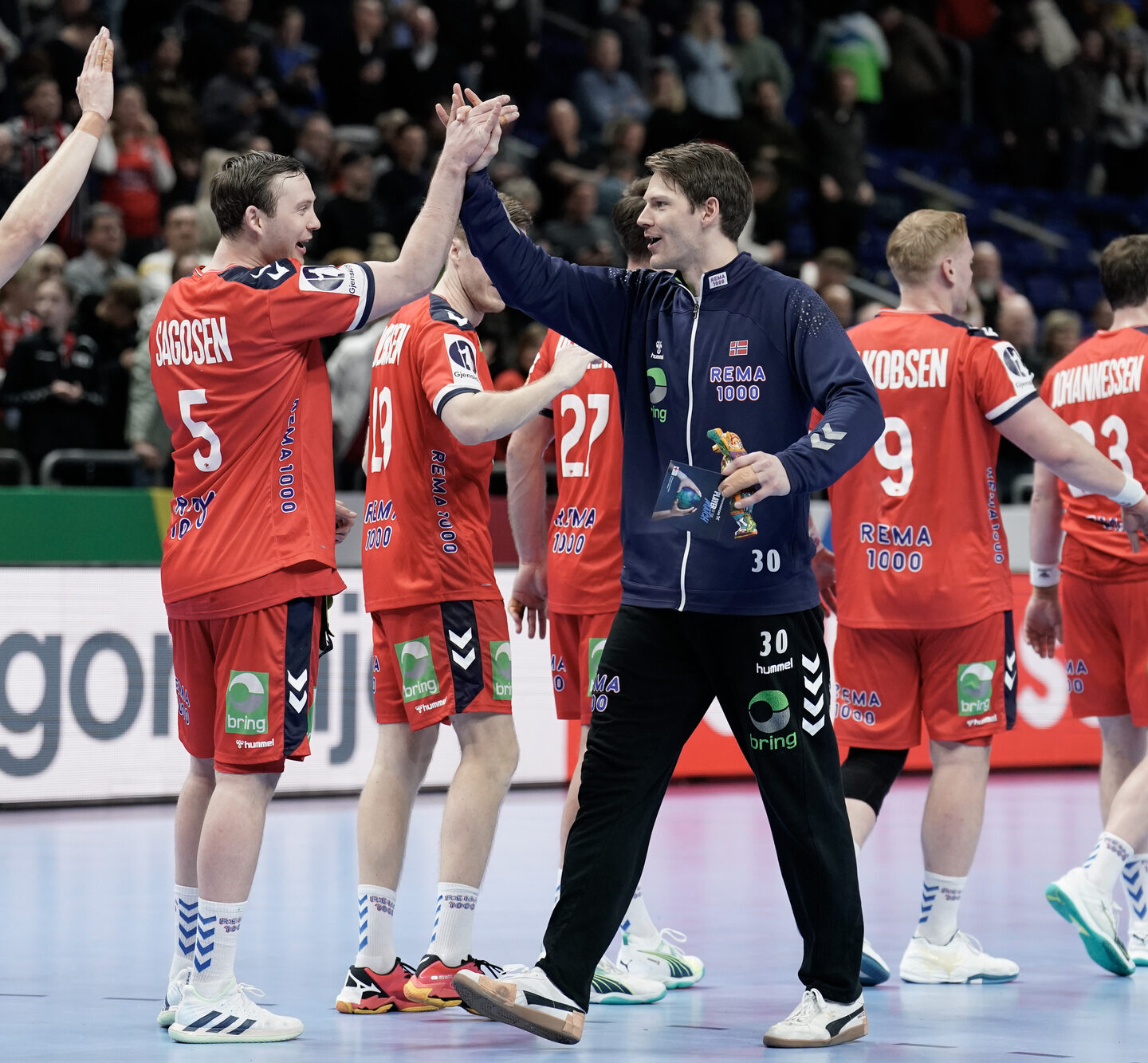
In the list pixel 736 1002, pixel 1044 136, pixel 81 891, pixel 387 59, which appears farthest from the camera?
pixel 1044 136

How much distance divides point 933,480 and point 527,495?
4.40ft

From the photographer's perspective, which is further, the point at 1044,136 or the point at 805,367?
the point at 1044,136

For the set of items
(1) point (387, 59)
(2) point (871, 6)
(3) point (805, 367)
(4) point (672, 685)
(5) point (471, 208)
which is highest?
(2) point (871, 6)

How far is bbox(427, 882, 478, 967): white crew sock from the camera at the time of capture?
5445 millimetres

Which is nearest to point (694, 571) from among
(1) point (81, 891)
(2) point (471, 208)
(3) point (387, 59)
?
(2) point (471, 208)

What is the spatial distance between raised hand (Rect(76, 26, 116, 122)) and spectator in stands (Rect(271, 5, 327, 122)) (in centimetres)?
970

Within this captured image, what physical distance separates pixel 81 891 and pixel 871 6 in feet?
51.7

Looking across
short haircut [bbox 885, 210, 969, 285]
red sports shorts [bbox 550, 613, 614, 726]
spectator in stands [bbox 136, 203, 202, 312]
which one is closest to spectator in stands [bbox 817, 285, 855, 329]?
spectator in stands [bbox 136, 203, 202, 312]

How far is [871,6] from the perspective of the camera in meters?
20.4

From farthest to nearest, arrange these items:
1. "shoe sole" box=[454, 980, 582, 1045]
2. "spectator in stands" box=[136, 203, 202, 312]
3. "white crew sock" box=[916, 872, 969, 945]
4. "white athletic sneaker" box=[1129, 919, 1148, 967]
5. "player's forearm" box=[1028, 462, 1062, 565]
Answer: "spectator in stands" box=[136, 203, 202, 312]
"player's forearm" box=[1028, 462, 1062, 565]
"white athletic sneaker" box=[1129, 919, 1148, 967]
"white crew sock" box=[916, 872, 969, 945]
"shoe sole" box=[454, 980, 582, 1045]

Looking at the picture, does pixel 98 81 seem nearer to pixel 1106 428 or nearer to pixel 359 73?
pixel 1106 428

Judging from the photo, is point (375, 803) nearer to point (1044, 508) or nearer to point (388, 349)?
point (388, 349)

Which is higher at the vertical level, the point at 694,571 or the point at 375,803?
the point at 694,571

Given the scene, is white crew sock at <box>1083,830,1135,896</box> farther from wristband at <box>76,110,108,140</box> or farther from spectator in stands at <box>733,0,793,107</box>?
spectator in stands at <box>733,0,793,107</box>
